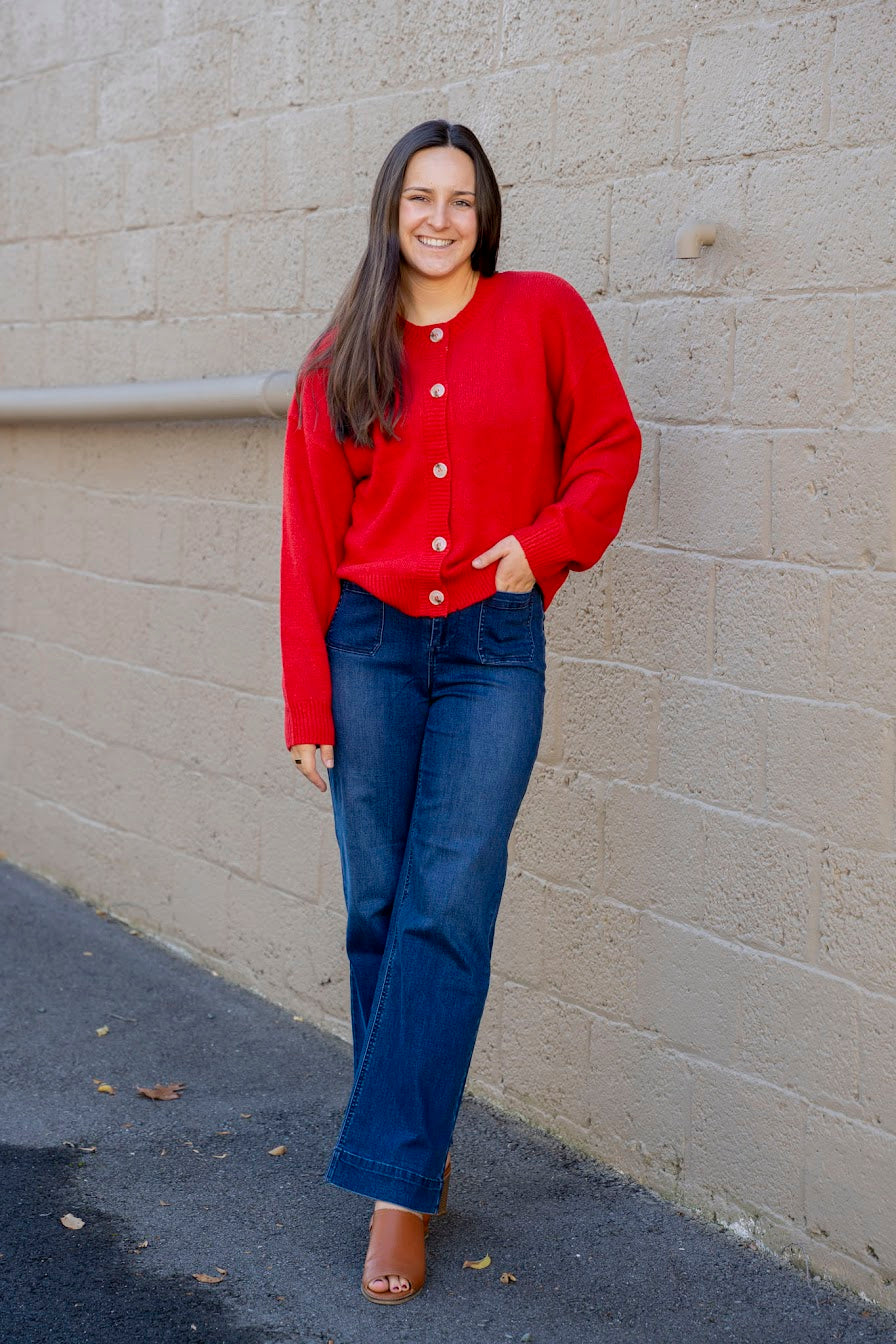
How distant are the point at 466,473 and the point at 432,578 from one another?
8.3 inches

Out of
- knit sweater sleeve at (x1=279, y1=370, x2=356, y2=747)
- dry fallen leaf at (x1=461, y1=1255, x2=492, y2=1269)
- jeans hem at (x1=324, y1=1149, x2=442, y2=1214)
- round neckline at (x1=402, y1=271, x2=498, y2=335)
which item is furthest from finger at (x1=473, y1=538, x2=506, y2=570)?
dry fallen leaf at (x1=461, y1=1255, x2=492, y2=1269)

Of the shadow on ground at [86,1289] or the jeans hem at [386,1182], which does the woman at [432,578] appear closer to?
the jeans hem at [386,1182]

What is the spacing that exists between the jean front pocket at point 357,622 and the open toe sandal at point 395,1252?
106 cm

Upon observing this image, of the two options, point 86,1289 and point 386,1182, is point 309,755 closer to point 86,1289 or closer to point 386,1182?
point 386,1182

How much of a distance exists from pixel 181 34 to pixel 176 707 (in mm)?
1979

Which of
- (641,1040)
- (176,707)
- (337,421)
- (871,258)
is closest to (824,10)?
(871,258)

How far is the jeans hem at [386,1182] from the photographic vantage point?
2930mm

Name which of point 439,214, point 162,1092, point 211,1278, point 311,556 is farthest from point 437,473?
point 162,1092

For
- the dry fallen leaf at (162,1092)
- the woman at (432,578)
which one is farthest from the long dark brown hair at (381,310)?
the dry fallen leaf at (162,1092)

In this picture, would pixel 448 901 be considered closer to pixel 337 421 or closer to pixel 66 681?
pixel 337 421

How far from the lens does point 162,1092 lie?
3.82 m

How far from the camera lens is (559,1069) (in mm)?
3596

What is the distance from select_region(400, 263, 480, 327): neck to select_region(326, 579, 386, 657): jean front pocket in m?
0.53

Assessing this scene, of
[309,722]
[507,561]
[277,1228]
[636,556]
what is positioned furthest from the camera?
[636,556]
